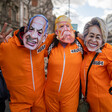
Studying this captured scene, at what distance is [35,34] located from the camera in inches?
68.7

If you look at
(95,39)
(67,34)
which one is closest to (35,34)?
(67,34)

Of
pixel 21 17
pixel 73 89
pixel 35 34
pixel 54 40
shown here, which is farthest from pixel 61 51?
pixel 21 17

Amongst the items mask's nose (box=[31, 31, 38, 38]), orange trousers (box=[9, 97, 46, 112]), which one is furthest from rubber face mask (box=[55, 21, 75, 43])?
orange trousers (box=[9, 97, 46, 112])

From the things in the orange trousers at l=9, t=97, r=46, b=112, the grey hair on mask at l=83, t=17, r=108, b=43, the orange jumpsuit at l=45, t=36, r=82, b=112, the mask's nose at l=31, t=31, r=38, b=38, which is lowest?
the orange trousers at l=9, t=97, r=46, b=112

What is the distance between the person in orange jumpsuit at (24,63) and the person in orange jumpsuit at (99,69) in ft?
2.60

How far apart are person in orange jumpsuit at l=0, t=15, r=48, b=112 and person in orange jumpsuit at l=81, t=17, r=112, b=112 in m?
0.79

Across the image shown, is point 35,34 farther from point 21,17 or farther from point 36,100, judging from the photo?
point 21,17

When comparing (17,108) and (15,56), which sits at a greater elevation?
(15,56)

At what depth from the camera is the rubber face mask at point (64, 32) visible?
1997 millimetres

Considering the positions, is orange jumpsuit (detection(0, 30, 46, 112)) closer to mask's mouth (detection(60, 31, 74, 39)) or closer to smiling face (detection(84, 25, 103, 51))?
mask's mouth (detection(60, 31, 74, 39))

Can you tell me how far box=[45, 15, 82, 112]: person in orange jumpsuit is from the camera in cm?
186

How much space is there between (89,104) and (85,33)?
1220 millimetres

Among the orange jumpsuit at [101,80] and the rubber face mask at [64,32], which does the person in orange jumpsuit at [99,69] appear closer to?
the orange jumpsuit at [101,80]

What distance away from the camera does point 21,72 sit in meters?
1.77
